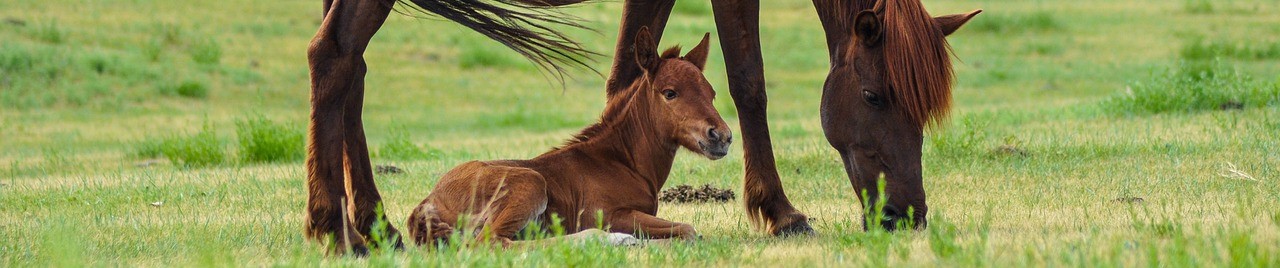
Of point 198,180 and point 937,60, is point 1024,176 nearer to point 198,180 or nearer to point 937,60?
point 937,60

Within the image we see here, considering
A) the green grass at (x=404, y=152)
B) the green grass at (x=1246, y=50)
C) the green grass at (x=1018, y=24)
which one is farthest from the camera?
the green grass at (x=1018, y=24)

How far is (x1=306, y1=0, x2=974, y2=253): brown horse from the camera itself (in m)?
4.90

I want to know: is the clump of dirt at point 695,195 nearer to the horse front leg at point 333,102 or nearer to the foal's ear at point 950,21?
the foal's ear at point 950,21

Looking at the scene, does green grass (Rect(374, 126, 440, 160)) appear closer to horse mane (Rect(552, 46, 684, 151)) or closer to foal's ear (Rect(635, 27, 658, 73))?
horse mane (Rect(552, 46, 684, 151))

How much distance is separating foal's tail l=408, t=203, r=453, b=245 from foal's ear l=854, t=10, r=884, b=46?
1.78 metres

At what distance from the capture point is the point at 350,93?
5.32 meters

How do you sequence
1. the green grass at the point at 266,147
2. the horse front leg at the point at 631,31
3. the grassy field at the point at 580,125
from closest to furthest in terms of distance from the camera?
the grassy field at the point at 580,125 < the horse front leg at the point at 631,31 < the green grass at the point at 266,147

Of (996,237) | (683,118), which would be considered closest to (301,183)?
(683,118)

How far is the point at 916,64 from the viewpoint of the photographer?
4.84 m

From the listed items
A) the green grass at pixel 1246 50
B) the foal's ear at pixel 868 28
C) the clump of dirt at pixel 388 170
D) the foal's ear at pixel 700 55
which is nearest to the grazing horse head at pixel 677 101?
the foal's ear at pixel 700 55

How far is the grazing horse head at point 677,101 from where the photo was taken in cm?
518

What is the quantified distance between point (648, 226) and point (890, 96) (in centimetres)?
111

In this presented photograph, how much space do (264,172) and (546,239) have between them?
5.16 m

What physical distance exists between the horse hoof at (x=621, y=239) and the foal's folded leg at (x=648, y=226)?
0.77 ft
